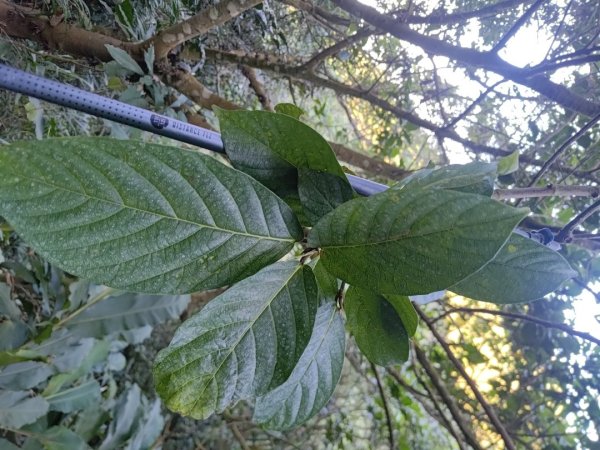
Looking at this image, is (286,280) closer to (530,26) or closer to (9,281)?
(9,281)

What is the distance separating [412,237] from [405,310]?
6.3 inches

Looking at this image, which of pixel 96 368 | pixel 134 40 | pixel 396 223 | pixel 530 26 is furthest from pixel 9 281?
pixel 530 26

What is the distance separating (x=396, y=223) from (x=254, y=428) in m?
1.60

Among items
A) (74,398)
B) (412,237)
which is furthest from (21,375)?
(412,237)

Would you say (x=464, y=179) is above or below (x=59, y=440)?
above

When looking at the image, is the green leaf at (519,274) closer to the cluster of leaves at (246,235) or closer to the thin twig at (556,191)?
the cluster of leaves at (246,235)

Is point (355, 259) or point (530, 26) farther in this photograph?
point (530, 26)

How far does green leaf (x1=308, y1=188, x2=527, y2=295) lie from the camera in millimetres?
285

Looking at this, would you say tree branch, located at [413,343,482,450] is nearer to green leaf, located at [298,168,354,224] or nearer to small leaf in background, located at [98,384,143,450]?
small leaf in background, located at [98,384,143,450]

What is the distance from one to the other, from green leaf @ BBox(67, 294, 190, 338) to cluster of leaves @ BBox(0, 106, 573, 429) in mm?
775

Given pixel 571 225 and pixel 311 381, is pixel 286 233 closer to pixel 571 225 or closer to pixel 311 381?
pixel 311 381

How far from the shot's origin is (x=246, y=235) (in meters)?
0.34

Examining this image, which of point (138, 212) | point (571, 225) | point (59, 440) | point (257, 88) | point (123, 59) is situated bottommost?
point (59, 440)

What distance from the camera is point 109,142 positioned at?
0.30m
